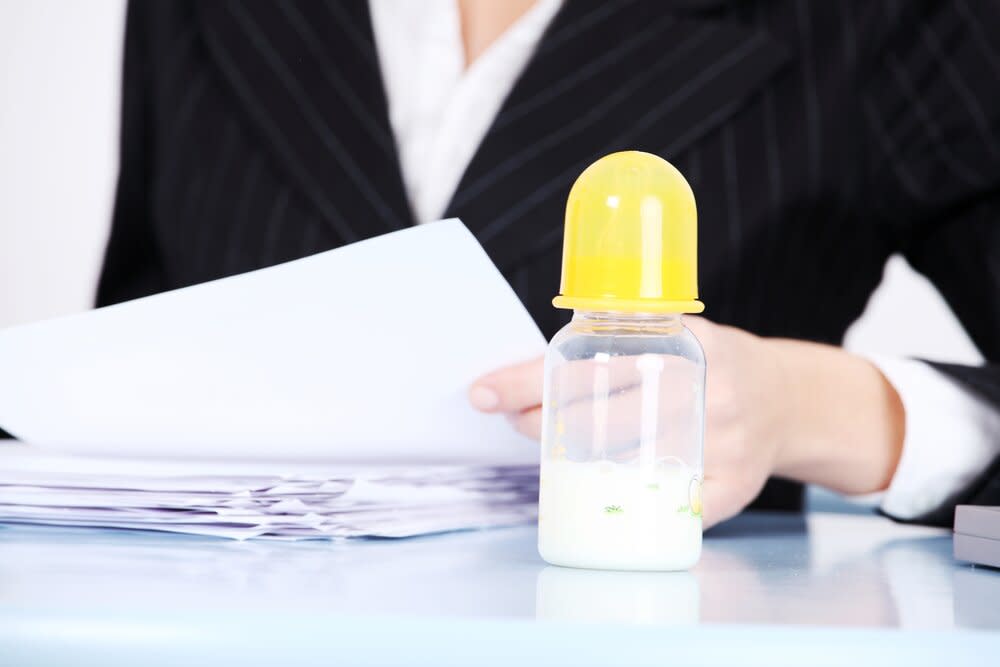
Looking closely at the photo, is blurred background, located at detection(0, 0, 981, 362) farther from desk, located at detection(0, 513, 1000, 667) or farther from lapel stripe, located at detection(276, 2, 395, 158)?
desk, located at detection(0, 513, 1000, 667)

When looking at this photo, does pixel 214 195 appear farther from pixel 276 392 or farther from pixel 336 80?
pixel 276 392

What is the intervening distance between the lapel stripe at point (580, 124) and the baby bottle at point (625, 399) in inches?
17.1

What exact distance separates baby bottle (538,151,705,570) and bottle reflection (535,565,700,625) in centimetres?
1

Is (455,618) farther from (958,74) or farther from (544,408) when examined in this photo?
(958,74)

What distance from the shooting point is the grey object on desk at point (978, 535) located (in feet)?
1.64

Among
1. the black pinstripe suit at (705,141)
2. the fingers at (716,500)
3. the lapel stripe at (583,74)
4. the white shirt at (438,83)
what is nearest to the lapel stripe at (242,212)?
the black pinstripe suit at (705,141)

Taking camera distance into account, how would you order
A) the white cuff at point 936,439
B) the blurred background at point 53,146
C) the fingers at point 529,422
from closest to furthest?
the fingers at point 529,422, the white cuff at point 936,439, the blurred background at point 53,146

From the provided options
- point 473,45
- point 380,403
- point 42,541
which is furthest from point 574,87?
point 42,541

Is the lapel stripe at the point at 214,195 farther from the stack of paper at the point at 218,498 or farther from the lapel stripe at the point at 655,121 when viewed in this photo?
the stack of paper at the point at 218,498

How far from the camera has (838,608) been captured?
38 cm

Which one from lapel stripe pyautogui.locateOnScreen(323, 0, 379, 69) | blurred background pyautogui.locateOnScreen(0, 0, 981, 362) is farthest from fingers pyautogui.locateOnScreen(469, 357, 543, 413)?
blurred background pyautogui.locateOnScreen(0, 0, 981, 362)

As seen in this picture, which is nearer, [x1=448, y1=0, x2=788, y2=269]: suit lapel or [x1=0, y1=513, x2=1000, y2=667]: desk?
[x1=0, y1=513, x2=1000, y2=667]: desk

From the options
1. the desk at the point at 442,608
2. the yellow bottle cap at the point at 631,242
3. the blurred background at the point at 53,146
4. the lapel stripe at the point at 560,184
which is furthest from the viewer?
the blurred background at the point at 53,146

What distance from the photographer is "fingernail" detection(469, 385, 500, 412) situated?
53 centimetres
